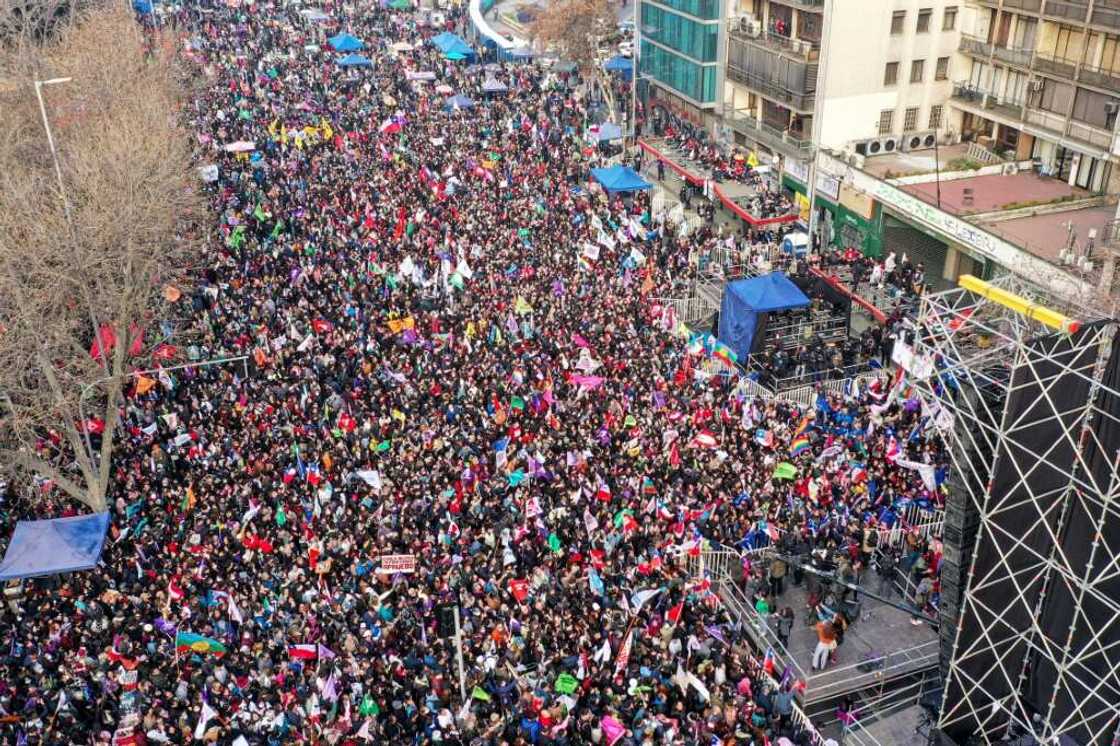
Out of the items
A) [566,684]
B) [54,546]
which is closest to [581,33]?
[54,546]

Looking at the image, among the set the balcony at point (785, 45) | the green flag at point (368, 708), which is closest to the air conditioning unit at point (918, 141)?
the balcony at point (785, 45)


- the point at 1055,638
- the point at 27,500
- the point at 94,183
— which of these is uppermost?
the point at 94,183

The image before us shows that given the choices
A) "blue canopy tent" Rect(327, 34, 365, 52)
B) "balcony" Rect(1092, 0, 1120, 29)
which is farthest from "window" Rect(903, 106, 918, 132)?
"blue canopy tent" Rect(327, 34, 365, 52)

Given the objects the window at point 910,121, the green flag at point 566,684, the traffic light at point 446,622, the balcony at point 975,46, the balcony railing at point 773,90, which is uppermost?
the balcony at point 975,46

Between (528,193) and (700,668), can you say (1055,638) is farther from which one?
(528,193)

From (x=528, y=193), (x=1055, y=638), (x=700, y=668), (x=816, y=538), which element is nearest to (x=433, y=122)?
(x=528, y=193)

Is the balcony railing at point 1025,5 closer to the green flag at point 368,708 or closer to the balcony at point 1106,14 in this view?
the balcony at point 1106,14

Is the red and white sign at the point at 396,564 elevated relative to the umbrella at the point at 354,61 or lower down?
lower down
